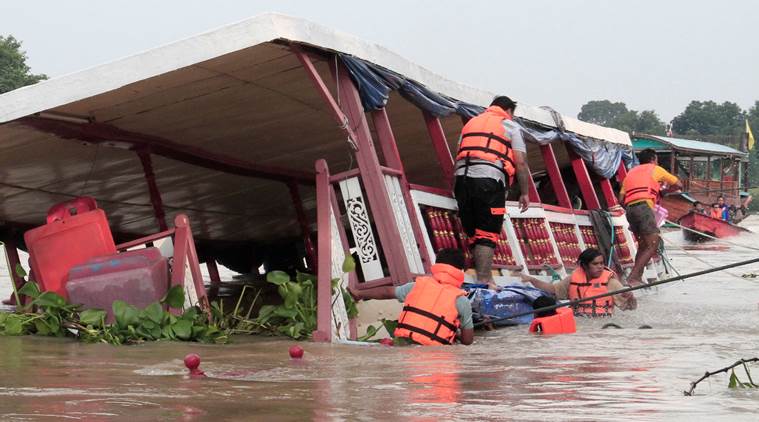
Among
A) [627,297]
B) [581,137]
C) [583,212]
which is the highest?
[581,137]

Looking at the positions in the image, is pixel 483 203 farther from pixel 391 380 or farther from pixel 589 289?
pixel 391 380

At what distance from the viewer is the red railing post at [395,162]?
9.21m

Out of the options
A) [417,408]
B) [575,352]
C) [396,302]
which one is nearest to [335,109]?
[396,302]

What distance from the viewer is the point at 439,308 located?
303 inches

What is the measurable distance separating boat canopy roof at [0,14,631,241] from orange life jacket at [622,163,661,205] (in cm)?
111

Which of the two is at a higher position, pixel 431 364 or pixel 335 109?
pixel 335 109

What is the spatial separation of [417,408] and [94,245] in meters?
4.92

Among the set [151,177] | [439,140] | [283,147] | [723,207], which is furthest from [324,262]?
[723,207]

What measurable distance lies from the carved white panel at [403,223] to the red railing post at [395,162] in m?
0.06

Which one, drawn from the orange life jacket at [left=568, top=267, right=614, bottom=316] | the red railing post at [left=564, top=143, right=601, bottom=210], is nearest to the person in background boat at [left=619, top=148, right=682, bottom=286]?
the red railing post at [left=564, top=143, right=601, bottom=210]

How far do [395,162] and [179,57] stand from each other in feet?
7.55

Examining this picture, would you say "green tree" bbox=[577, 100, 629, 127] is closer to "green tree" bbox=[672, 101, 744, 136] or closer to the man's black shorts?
"green tree" bbox=[672, 101, 744, 136]

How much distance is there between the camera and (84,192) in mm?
11844

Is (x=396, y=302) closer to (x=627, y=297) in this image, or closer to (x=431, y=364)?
(x=431, y=364)
